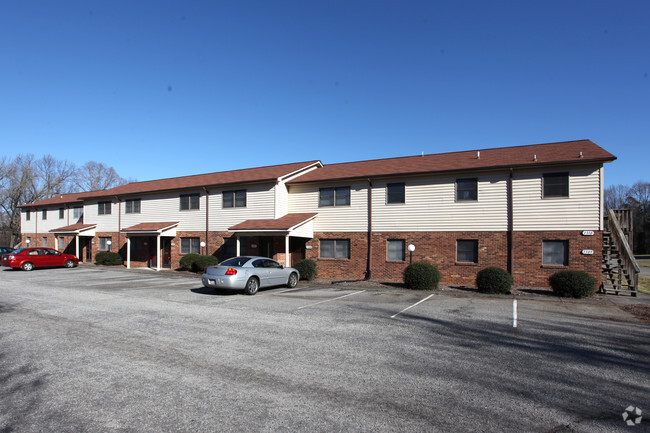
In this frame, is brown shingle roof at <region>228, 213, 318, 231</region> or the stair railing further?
brown shingle roof at <region>228, 213, 318, 231</region>

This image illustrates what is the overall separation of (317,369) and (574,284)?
Result: 39.5 ft

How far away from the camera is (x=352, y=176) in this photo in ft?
67.1

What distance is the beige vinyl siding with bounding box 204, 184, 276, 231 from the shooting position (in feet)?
72.4

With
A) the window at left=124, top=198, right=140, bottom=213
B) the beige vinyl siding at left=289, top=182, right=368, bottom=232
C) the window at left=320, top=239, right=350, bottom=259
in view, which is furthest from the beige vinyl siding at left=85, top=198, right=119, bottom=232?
the window at left=320, top=239, right=350, bottom=259

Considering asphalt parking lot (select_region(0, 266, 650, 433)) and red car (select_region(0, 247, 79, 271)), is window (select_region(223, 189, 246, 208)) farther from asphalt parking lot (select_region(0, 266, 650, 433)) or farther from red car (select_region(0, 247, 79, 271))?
asphalt parking lot (select_region(0, 266, 650, 433))

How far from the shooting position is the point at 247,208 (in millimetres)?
22781

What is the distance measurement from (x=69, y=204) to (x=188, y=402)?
124ft

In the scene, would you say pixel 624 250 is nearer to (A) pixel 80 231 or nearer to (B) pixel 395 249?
(B) pixel 395 249

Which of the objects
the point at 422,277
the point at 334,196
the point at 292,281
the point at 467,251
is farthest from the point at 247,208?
the point at 467,251

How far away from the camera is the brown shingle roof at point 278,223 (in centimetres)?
1988

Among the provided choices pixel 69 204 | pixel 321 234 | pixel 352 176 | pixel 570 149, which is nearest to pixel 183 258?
pixel 321 234

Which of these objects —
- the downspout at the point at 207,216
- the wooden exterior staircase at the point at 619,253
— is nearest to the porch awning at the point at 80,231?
the downspout at the point at 207,216

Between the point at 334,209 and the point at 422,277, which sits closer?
the point at 422,277

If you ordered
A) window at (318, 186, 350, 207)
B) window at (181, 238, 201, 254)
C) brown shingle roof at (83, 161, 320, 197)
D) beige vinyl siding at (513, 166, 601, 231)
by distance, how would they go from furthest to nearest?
1. window at (181, 238, 201, 254)
2. brown shingle roof at (83, 161, 320, 197)
3. window at (318, 186, 350, 207)
4. beige vinyl siding at (513, 166, 601, 231)
